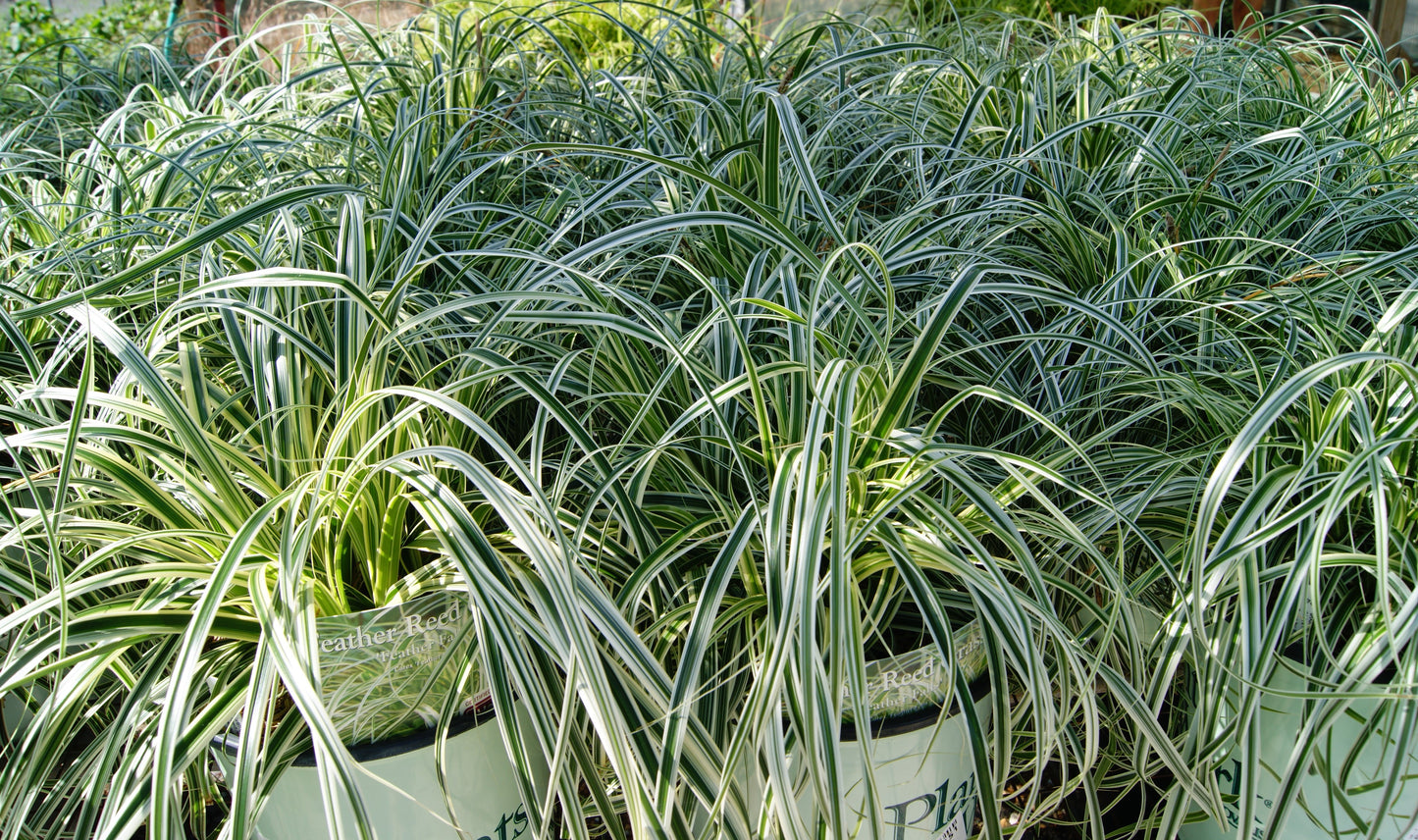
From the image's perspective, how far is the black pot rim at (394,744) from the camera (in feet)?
3.00

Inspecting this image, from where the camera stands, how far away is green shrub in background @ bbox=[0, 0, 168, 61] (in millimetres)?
4410

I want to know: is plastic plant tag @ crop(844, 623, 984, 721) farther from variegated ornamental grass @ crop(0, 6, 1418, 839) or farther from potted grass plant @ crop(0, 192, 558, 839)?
potted grass plant @ crop(0, 192, 558, 839)

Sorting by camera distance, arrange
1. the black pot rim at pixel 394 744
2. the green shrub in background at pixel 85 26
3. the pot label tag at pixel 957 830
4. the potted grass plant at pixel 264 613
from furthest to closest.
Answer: the green shrub in background at pixel 85 26
the pot label tag at pixel 957 830
the black pot rim at pixel 394 744
the potted grass plant at pixel 264 613

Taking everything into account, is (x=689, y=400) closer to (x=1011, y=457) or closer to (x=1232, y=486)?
(x=1011, y=457)

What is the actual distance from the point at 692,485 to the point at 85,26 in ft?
18.3

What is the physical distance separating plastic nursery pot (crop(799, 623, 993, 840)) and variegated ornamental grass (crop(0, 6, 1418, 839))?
2.0 inches

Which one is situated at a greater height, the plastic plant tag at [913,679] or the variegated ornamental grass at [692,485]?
the variegated ornamental grass at [692,485]

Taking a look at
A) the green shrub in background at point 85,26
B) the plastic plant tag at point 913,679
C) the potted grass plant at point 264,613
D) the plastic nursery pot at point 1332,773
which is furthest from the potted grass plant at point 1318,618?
the green shrub in background at point 85,26

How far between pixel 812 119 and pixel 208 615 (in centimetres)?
161

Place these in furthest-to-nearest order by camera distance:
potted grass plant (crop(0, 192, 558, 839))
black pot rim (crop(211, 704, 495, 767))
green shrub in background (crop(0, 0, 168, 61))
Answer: green shrub in background (crop(0, 0, 168, 61)) → black pot rim (crop(211, 704, 495, 767)) → potted grass plant (crop(0, 192, 558, 839))

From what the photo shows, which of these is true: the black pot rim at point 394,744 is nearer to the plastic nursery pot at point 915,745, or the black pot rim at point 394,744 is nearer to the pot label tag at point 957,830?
the plastic nursery pot at point 915,745

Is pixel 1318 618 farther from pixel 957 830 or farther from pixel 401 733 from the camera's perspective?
pixel 401 733

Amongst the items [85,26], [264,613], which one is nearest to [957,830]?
[264,613]

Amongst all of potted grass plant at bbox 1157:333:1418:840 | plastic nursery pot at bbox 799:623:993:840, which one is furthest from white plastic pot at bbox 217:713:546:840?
potted grass plant at bbox 1157:333:1418:840
